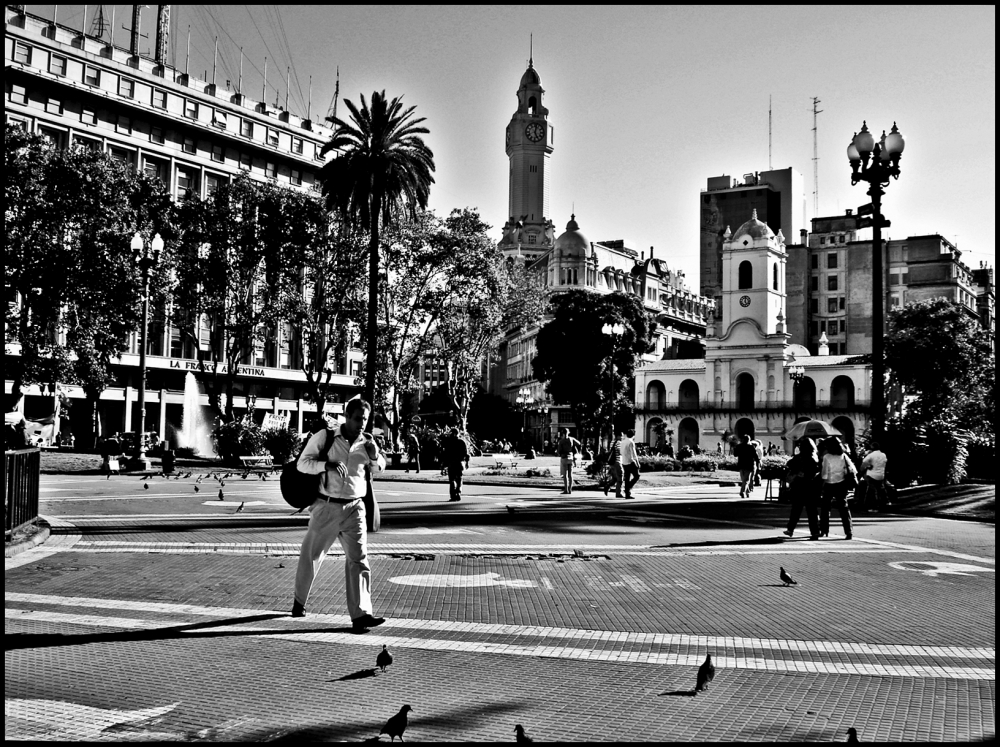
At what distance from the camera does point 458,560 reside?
1083 centimetres

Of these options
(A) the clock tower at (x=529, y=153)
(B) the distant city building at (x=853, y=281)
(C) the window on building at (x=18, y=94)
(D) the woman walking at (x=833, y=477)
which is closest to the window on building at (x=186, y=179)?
(C) the window on building at (x=18, y=94)

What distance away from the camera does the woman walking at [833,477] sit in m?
14.3

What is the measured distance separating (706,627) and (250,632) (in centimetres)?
355

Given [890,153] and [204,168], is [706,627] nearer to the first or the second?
[890,153]

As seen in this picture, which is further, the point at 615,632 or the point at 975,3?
the point at 615,632

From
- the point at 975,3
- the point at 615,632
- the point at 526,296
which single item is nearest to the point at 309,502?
the point at 615,632

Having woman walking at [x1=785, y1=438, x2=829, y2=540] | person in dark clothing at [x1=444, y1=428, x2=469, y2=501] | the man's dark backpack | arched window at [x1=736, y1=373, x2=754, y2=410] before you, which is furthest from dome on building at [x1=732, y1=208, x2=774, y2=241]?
the man's dark backpack

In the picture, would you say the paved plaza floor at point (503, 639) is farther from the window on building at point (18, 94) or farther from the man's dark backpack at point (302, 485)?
the window on building at point (18, 94)

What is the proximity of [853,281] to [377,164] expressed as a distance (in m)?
76.3

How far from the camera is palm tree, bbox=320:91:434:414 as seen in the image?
110ft

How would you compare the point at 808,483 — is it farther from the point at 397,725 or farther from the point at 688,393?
the point at 688,393

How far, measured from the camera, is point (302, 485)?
754 centimetres

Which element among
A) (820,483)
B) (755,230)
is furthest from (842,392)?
(820,483)

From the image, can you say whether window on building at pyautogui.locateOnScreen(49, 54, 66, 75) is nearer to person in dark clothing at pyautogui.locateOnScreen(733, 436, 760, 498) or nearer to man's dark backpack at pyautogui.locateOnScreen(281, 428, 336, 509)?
person in dark clothing at pyautogui.locateOnScreen(733, 436, 760, 498)
